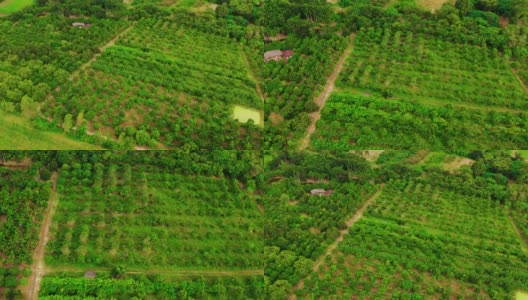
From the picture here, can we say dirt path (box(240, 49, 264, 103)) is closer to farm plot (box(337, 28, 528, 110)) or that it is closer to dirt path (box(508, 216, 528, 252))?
farm plot (box(337, 28, 528, 110))

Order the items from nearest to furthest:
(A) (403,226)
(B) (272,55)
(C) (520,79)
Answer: (A) (403,226) < (C) (520,79) < (B) (272,55)

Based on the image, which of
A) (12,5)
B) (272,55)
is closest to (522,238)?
(272,55)

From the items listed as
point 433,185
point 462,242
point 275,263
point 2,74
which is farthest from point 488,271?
point 2,74

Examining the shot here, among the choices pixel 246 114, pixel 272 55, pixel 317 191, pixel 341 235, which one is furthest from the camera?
Result: pixel 272 55

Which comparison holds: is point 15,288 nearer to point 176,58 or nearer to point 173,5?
point 176,58

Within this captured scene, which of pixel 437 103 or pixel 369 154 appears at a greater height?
pixel 437 103

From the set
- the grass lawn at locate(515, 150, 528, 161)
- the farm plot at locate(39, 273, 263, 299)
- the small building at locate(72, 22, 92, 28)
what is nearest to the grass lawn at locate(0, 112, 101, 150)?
the farm plot at locate(39, 273, 263, 299)

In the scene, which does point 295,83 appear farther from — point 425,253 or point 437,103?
point 425,253
